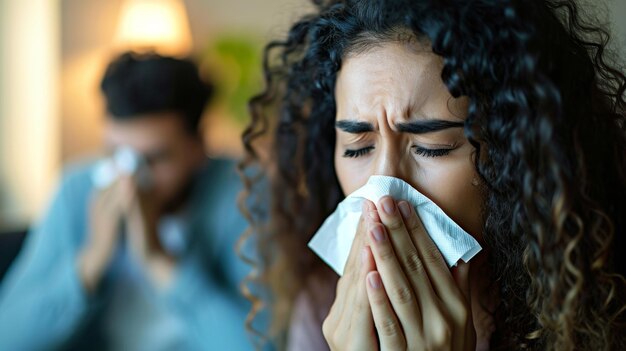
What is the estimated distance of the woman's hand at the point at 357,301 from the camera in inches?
38.9

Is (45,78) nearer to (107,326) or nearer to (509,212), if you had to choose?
(107,326)

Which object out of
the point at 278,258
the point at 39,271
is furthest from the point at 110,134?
the point at 278,258

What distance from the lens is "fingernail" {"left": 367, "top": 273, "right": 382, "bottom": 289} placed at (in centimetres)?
96

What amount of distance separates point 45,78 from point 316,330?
2.13 metres

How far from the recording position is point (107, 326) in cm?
198

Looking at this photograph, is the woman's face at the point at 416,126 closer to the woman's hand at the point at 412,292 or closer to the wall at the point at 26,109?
the woman's hand at the point at 412,292

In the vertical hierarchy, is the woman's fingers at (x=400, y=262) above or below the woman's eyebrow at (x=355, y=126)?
below

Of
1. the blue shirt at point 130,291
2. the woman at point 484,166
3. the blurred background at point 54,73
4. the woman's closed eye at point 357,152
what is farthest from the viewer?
the blurred background at point 54,73

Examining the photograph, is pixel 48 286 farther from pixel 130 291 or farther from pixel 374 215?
pixel 374 215

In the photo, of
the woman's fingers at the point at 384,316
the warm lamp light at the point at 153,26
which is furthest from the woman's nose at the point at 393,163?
the warm lamp light at the point at 153,26

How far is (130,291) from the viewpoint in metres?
2.00

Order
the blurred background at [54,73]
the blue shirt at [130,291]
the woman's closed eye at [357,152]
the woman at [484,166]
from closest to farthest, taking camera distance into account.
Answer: the woman at [484,166] < the woman's closed eye at [357,152] < the blue shirt at [130,291] < the blurred background at [54,73]

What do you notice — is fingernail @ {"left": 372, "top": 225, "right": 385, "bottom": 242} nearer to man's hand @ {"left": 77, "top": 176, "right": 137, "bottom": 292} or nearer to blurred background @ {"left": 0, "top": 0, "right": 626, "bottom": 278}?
man's hand @ {"left": 77, "top": 176, "right": 137, "bottom": 292}

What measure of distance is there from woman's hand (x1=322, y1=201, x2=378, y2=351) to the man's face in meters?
1.06
